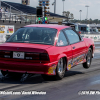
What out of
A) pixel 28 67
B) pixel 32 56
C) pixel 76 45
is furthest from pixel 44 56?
pixel 76 45

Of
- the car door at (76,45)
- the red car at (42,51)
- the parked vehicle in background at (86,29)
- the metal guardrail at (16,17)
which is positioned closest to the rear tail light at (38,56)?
the red car at (42,51)

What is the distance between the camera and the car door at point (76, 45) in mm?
7867

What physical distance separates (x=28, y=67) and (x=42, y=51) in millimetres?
514

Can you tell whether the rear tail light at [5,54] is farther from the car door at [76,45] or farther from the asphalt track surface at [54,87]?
the car door at [76,45]

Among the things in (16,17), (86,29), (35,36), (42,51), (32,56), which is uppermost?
(16,17)

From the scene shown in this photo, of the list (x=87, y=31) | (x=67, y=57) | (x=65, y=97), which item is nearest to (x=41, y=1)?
(x=87, y=31)

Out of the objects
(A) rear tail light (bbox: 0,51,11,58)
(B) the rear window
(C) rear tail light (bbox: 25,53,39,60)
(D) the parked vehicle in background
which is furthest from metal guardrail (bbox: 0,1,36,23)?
(C) rear tail light (bbox: 25,53,39,60)

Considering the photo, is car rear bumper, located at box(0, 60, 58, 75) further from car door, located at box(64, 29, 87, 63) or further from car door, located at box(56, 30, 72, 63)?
car door, located at box(64, 29, 87, 63)

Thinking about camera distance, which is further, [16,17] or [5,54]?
[16,17]

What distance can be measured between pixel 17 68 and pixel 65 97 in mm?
1691

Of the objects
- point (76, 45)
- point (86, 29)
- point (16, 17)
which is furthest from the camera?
point (86, 29)

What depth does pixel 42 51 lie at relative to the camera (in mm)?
6285

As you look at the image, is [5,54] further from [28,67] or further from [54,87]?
[54,87]

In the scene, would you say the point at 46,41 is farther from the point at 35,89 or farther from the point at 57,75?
the point at 35,89
